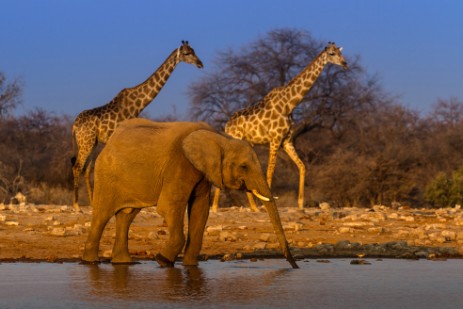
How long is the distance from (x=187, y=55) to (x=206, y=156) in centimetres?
922

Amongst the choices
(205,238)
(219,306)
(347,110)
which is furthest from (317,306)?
(347,110)

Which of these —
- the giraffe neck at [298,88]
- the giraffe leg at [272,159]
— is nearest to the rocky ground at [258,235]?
the giraffe leg at [272,159]

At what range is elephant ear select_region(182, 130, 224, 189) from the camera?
33.2ft

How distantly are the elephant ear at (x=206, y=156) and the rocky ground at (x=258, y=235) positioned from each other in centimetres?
146

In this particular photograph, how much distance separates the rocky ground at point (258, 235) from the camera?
38.9ft

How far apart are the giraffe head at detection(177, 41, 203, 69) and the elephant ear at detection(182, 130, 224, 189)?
8.83 m

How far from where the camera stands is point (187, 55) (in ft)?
62.6

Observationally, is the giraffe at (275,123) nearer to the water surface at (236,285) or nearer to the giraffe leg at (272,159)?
the giraffe leg at (272,159)

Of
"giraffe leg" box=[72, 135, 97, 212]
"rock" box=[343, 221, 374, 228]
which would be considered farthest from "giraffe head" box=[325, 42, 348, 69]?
"rock" box=[343, 221, 374, 228]

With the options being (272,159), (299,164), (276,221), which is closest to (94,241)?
(276,221)

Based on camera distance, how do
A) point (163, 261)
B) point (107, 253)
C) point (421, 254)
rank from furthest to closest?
point (421, 254), point (107, 253), point (163, 261)

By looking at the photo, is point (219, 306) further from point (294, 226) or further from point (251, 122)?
point (251, 122)

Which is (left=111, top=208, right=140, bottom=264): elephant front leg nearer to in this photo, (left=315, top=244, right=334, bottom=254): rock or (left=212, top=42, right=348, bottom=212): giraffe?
(left=315, top=244, right=334, bottom=254): rock

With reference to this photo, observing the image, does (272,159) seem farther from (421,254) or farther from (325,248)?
(421,254)
